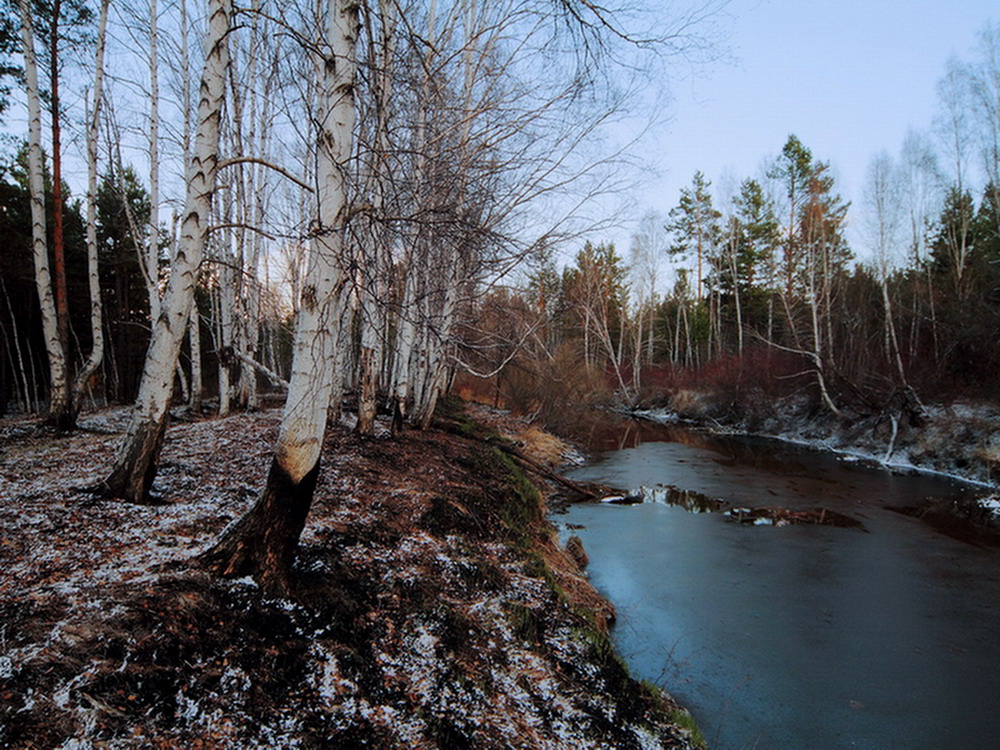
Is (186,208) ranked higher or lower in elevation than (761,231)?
lower

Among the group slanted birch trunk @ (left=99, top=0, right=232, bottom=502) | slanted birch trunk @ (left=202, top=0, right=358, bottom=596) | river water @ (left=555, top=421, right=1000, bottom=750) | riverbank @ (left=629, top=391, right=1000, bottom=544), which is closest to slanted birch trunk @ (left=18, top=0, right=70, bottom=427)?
slanted birch trunk @ (left=99, top=0, right=232, bottom=502)

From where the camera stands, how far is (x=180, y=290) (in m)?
4.13

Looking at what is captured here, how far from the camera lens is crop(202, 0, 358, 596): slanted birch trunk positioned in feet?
10.2

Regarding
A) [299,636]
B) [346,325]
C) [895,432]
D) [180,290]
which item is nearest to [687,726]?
[299,636]

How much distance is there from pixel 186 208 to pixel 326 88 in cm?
190

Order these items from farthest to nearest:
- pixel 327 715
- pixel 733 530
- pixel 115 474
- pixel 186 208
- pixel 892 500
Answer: pixel 892 500
pixel 733 530
pixel 115 474
pixel 186 208
pixel 327 715

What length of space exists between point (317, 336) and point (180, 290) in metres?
1.87

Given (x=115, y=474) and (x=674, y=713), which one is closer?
(x=674, y=713)

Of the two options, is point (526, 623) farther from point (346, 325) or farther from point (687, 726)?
point (346, 325)

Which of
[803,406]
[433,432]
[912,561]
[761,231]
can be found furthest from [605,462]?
[761,231]

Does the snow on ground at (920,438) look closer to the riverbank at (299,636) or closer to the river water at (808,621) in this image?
the river water at (808,621)

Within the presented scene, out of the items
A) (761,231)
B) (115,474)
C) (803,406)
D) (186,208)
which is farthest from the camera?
(761,231)

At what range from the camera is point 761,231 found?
32219 millimetres

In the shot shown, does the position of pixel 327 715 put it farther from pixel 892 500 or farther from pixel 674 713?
pixel 892 500
